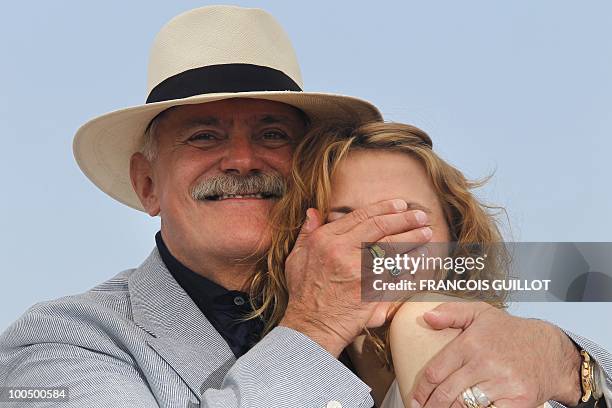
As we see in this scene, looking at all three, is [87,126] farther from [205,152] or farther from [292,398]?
[292,398]

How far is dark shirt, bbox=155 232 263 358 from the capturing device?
3762mm

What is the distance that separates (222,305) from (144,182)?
79 cm

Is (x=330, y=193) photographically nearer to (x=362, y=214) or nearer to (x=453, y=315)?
(x=362, y=214)

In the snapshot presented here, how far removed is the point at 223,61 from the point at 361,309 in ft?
4.47

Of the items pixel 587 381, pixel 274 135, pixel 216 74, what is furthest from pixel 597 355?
pixel 216 74

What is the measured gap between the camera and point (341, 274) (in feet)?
10.7

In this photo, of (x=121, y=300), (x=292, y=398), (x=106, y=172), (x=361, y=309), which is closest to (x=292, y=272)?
(x=361, y=309)

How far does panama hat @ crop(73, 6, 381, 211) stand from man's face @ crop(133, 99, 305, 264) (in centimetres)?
8

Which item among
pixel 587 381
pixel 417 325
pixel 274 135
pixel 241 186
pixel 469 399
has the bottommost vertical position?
pixel 587 381

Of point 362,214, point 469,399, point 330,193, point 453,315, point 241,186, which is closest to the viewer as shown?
point 469,399

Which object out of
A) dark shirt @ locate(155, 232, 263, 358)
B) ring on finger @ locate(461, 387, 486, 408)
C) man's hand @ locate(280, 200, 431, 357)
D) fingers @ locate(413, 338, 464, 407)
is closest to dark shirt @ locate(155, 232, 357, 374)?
dark shirt @ locate(155, 232, 263, 358)

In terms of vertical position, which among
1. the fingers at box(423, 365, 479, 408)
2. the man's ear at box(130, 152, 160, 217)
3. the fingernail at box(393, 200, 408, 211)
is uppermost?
the fingernail at box(393, 200, 408, 211)

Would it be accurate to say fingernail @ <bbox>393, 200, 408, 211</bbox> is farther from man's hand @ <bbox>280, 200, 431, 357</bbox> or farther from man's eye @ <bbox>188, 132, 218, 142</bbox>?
man's eye @ <bbox>188, 132, 218, 142</bbox>

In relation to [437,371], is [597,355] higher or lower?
lower
